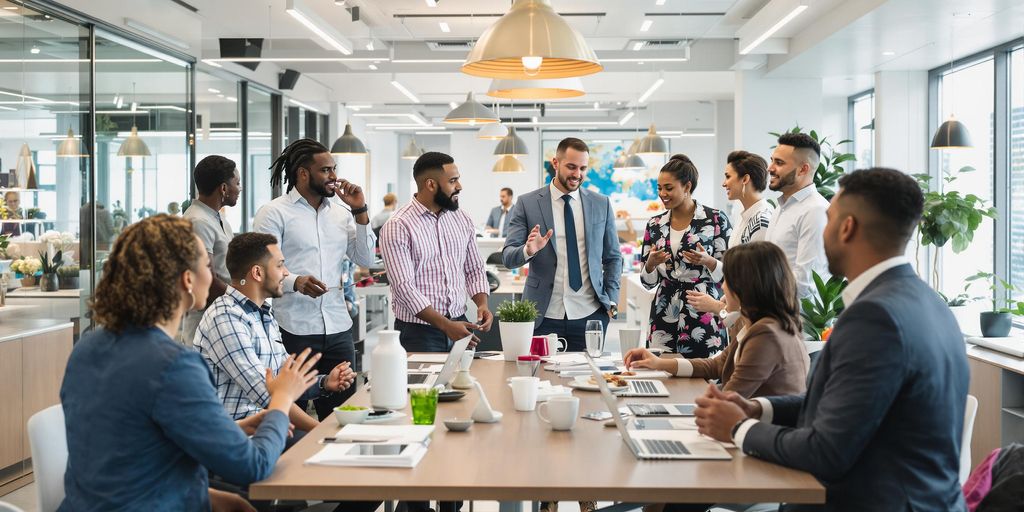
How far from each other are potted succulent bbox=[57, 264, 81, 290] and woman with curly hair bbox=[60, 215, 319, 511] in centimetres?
405

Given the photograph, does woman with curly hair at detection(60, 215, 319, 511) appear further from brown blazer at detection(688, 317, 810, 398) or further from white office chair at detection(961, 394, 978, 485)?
white office chair at detection(961, 394, 978, 485)

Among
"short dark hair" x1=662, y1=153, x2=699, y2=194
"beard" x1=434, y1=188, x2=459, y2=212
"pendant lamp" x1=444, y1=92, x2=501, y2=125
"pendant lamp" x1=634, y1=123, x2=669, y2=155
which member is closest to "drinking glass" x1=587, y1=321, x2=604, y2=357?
"beard" x1=434, y1=188, x2=459, y2=212

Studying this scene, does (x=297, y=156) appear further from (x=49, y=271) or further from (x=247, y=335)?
(x=49, y=271)

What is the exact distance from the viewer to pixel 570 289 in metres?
4.35

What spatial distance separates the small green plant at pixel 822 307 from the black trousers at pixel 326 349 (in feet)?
7.80

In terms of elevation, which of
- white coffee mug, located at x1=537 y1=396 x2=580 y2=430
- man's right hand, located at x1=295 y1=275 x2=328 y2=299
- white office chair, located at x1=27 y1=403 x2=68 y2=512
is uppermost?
man's right hand, located at x1=295 y1=275 x2=328 y2=299

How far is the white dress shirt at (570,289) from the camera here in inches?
171

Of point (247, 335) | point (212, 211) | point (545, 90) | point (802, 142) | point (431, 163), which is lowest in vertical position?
point (247, 335)

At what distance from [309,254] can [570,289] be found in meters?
1.25

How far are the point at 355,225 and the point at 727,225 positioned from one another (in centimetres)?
179

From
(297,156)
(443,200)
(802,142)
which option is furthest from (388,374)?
(802,142)

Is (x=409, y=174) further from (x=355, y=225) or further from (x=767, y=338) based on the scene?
(x=767, y=338)

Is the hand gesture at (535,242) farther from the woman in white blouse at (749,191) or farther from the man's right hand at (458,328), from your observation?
the woman in white blouse at (749,191)

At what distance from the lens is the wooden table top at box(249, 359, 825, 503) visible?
1827 millimetres
